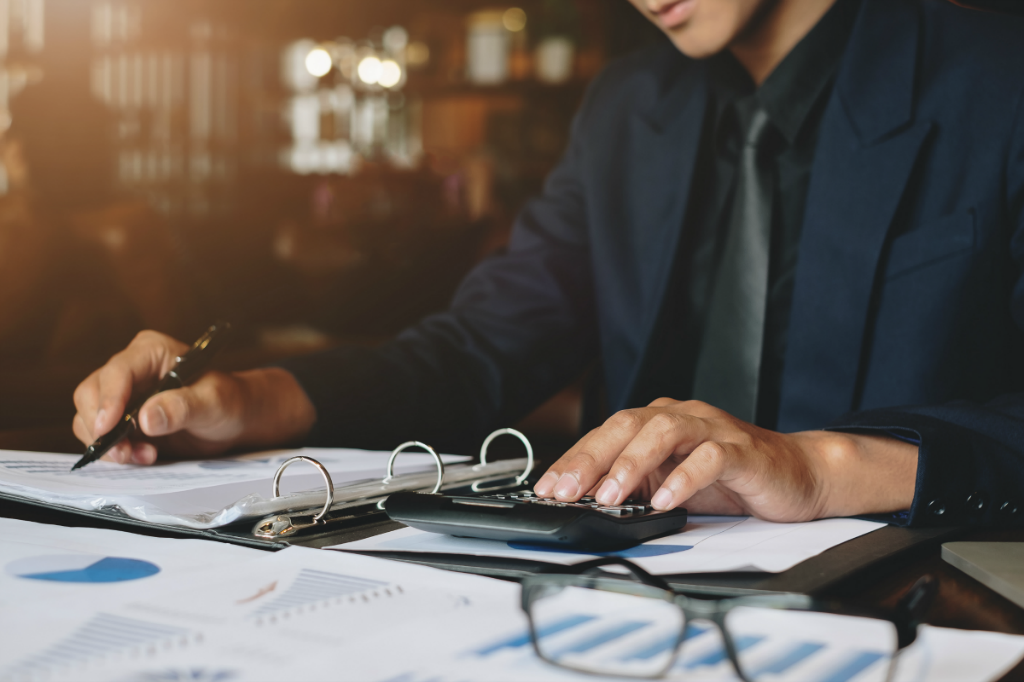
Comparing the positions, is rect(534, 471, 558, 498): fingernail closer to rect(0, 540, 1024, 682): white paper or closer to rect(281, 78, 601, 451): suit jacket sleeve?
rect(0, 540, 1024, 682): white paper

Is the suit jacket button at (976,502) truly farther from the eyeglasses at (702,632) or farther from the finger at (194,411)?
the finger at (194,411)

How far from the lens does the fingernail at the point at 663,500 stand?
19.6 inches

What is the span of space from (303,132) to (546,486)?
15.2ft

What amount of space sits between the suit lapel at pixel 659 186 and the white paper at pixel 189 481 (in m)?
0.42

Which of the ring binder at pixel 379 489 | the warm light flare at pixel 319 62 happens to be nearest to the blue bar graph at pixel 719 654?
the ring binder at pixel 379 489

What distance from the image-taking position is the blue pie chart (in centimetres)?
39

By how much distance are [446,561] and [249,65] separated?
4.89 m

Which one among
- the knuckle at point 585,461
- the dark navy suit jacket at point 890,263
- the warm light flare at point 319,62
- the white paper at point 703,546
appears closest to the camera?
the white paper at point 703,546

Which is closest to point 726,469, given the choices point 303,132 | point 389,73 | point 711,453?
point 711,453

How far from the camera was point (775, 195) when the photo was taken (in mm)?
1022

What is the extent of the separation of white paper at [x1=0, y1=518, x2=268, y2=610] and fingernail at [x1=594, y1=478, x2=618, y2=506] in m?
0.18

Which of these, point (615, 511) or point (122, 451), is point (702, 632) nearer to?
point (615, 511)

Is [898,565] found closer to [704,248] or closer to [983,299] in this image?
[983,299]

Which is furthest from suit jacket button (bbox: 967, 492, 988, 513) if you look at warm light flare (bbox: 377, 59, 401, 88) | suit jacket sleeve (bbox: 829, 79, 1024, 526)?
warm light flare (bbox: 377, 59, 401, 88)
